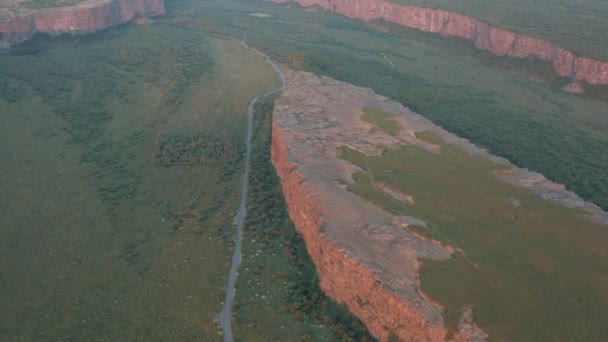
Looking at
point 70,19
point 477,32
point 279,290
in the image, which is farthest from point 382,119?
point 70,19

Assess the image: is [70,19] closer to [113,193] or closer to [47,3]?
[47,3]

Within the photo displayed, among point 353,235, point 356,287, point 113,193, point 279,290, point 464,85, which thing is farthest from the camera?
point 464,85

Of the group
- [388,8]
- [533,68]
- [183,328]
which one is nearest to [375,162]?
[183,328]

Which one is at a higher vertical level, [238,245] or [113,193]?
[113,193]

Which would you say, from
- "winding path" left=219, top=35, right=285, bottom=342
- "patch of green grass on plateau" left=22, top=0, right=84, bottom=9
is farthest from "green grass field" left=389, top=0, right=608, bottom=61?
"patch of green grass on plateau" left=22, top=0, right=84, bottom=9

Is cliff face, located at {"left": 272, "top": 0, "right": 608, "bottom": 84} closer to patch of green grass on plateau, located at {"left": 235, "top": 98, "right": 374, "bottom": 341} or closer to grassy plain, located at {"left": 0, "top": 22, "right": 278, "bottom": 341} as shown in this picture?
grassy plain, located at {"left": 0, "top": 22, "right": 278, "bottom": 341}

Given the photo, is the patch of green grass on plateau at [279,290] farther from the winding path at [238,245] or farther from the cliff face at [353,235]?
the cliff face at [353,235]
